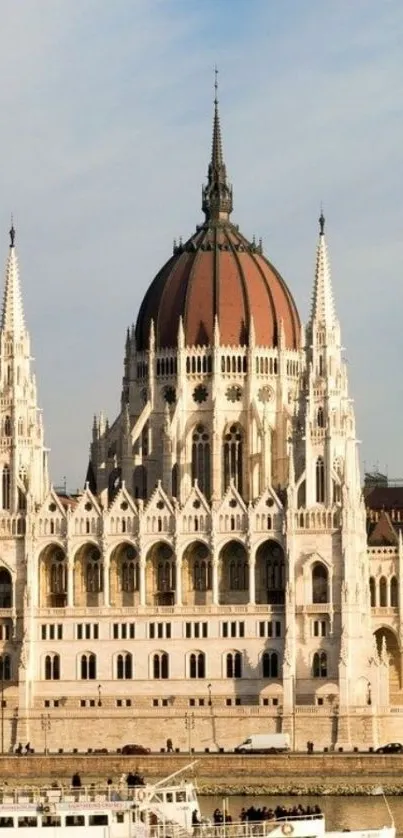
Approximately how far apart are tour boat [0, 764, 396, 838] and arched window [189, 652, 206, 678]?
6138cm

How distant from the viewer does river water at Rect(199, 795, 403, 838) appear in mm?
149250

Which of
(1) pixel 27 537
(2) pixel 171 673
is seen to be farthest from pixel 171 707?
(1) pixel 27 537

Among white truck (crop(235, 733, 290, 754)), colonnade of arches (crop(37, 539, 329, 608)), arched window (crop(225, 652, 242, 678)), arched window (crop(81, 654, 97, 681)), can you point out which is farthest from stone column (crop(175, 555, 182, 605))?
white truck (crop(235, 733, 290, 754))

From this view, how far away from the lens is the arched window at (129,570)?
196625 millimetres

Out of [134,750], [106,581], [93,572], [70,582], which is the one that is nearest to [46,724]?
[70,582]

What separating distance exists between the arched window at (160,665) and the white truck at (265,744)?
11.8 m

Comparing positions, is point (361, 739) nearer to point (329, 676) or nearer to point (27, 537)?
point (329, 676)

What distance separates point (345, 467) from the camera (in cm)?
19562

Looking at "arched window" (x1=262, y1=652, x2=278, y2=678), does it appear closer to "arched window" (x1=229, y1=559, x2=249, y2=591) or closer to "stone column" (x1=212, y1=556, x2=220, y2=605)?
"stone column" (x1=212, y1=556, x2=220, y2=605)

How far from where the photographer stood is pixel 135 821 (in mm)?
129375

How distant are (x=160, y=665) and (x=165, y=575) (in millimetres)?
6082

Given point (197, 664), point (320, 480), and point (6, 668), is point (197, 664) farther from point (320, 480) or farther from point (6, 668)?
point (320, 480)

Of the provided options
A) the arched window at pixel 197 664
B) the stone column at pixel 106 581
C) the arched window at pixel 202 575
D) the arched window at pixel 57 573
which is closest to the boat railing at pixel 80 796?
the arched window at pixel 197 664

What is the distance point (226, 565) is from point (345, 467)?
31.5 feet
